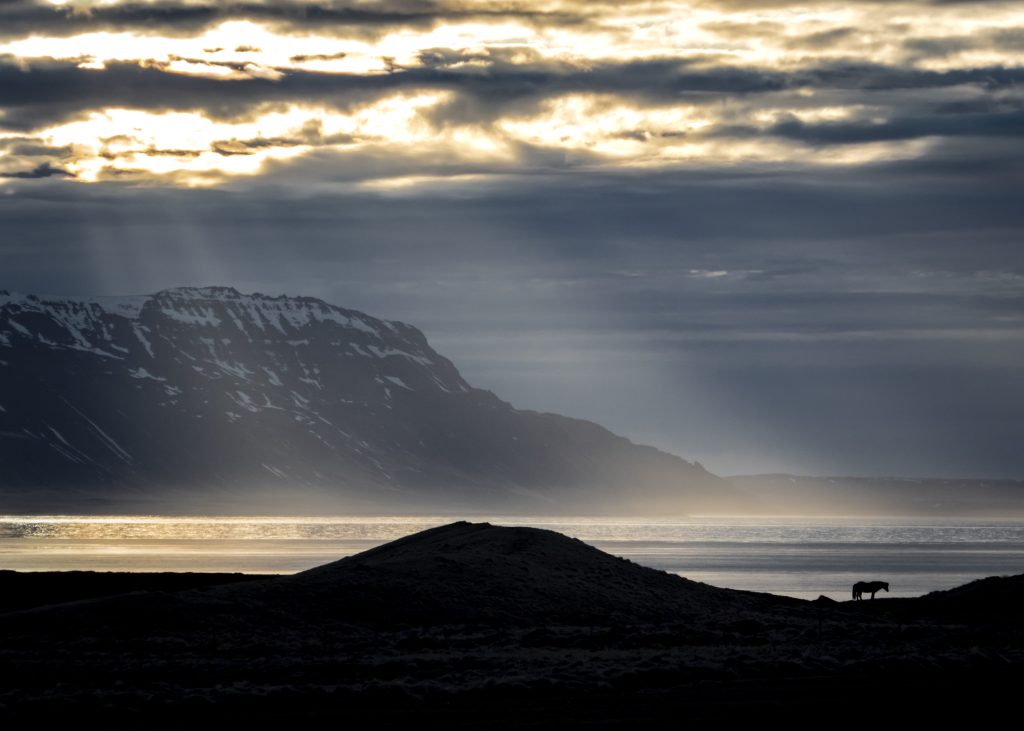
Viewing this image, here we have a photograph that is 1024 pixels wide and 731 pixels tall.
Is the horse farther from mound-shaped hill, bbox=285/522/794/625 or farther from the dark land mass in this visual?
mound-shaped hill, bbox=285/522/794/625

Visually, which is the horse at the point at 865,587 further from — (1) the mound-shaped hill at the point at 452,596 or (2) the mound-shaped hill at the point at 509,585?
(2) the mound-shaped hill at the point at 509,585

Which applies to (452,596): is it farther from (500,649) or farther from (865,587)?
(865,587)

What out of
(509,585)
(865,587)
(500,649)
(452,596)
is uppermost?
(865,587)

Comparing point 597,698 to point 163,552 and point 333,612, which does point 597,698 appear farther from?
point 163,552

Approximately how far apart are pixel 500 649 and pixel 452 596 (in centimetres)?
1182

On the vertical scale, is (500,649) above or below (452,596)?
below

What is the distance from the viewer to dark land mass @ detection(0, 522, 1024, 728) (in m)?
30.5

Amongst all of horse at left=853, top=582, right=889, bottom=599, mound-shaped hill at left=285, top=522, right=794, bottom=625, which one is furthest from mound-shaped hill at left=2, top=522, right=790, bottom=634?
horse at left=853, top=582, right=889, bottom=599

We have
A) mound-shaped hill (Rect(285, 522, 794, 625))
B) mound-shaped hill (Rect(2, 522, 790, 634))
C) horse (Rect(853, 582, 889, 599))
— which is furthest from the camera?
horse (Rect(853, 582, 889, 599))

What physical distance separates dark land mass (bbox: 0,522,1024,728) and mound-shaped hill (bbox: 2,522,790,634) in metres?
0.12

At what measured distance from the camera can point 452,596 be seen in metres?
54.5

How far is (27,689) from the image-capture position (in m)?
33.0

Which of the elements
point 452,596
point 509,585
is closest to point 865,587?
point 509,585

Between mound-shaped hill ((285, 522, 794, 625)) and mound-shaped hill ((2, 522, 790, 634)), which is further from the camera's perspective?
mound-shaped hill ((285, 522, 794, 625))
